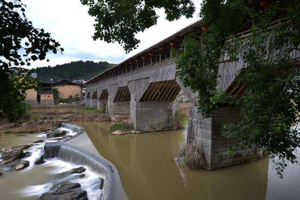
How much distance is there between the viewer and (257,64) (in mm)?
3707

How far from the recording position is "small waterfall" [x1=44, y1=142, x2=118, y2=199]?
6.45m

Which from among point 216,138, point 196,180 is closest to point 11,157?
point 196,180

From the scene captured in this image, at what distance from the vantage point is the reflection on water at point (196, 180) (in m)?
6.51

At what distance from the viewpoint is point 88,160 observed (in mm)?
9188

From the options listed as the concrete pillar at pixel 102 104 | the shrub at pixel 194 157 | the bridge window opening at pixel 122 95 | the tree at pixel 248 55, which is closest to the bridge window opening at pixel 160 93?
the bridge window opening at pixel 122 95

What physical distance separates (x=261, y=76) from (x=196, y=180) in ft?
17.5

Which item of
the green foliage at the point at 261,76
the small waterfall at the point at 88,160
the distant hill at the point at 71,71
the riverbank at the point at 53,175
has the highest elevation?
the distant hill at the point at 71,71

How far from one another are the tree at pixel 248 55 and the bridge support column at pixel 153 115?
35.6 feet

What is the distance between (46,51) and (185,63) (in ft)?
10.6

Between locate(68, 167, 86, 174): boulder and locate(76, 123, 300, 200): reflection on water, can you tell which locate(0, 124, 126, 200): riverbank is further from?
locate(76, 123, 300, 200): reflection on water

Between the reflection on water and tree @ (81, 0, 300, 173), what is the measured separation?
3.41 meters

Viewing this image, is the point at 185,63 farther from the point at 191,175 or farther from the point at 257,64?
the point at 191,175

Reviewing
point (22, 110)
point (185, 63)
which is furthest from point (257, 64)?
point (22, 110)

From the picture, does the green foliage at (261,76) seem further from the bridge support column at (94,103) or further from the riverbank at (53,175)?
the bridge support column at (94,103)
